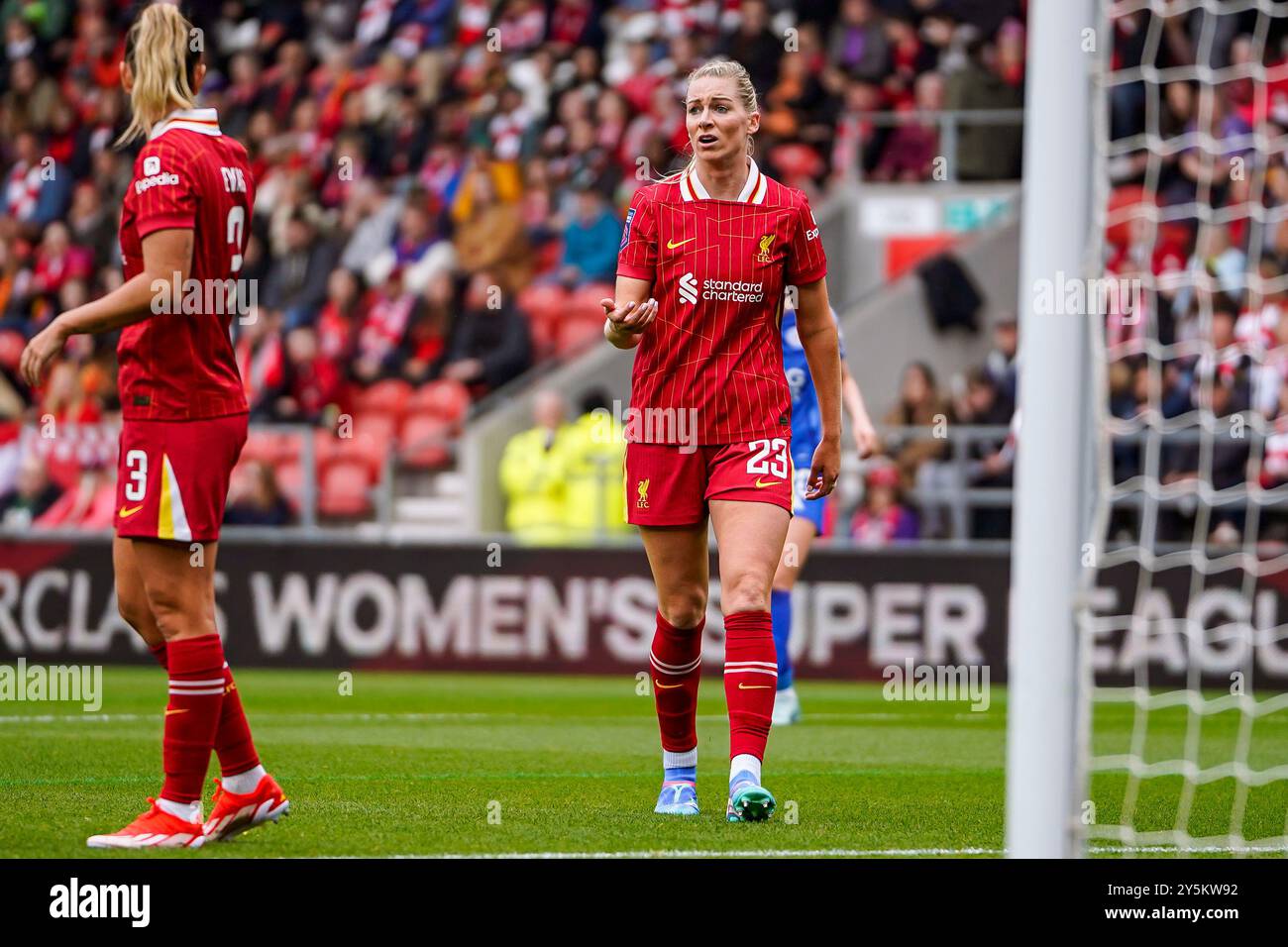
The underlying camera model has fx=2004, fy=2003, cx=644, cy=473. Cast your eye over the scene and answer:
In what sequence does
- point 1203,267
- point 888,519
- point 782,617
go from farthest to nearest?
point 888,519
point 1203,267
point 782,617

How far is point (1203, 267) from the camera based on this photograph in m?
12.3

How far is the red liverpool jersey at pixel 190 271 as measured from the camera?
569 centimetres

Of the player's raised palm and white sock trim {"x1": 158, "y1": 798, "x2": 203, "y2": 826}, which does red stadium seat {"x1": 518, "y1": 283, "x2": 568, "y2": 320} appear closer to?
the player's raised palm

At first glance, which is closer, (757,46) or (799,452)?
(799,452)

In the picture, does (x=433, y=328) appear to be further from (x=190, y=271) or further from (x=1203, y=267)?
(x=190, y=271)

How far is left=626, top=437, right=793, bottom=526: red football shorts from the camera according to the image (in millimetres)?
6488

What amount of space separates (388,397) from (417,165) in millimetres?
3070

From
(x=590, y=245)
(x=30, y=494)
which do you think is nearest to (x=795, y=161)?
(x=590, y=245)

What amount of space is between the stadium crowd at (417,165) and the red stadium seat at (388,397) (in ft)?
0.08

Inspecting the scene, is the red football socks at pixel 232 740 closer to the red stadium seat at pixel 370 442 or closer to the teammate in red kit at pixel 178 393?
the teammate in red kit at pixel 178 393

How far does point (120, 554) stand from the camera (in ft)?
19.4

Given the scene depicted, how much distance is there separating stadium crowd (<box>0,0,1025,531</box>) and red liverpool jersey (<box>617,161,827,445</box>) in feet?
28.3
